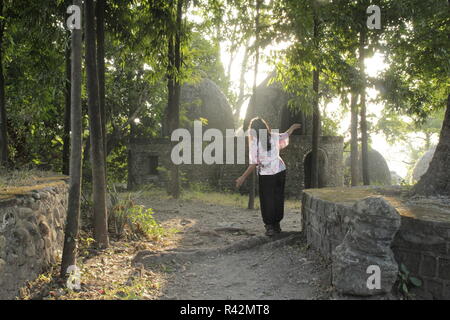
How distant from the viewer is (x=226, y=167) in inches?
706

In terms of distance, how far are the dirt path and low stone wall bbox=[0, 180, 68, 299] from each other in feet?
4.32

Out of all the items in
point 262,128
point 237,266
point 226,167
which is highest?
point 262,128

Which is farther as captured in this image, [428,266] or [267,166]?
[267,166]

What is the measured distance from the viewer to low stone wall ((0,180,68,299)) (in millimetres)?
3814

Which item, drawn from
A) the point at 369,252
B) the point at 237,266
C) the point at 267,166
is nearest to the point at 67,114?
the point at 267,166

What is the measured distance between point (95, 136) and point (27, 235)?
7.18 ft

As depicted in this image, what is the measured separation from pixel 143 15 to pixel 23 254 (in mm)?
5507
